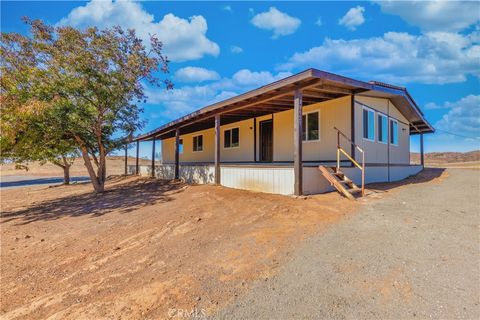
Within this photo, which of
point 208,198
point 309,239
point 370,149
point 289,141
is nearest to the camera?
point 309,239

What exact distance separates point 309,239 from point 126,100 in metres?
9.65

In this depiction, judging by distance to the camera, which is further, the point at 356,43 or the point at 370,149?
the point at 356,43

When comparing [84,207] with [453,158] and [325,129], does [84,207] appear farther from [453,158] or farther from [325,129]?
[453,158]

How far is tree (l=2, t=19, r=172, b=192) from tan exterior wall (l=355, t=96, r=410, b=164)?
25.5ft

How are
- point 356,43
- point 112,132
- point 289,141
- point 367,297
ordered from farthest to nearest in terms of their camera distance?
1. point 356,43
2. point 112,132
3. point 289,141
4. point 367,297

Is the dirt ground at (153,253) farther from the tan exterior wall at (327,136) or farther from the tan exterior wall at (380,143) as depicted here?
the tan exterior wall at (380,143)

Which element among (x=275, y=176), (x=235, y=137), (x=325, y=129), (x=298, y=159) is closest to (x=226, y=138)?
(x=235, y=137)

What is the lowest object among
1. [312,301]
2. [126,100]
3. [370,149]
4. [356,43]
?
[312,301]

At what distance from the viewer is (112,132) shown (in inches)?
485

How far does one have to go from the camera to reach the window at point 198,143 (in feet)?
59.2

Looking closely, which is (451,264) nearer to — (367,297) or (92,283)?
(367,297)

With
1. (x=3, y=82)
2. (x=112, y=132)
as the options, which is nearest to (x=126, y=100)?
(x=112, y=132)

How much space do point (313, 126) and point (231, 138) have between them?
18.7ft

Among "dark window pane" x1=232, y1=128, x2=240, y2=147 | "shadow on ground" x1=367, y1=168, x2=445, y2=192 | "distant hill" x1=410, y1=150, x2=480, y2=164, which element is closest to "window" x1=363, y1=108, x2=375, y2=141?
"shadow on ground" x1=367, y1=168, x2=445, y2=192
